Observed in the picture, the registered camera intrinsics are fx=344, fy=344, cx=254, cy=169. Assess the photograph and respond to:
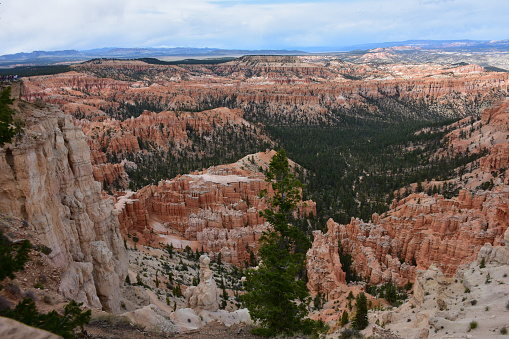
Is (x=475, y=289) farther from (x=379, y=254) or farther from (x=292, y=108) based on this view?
(x=292, y=108)

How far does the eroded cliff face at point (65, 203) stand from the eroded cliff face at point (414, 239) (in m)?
16.7

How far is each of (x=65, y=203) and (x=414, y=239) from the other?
89.3 feet

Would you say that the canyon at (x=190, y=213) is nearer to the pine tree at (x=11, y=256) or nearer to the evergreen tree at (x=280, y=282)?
the pine tree at (x=11, y=256)

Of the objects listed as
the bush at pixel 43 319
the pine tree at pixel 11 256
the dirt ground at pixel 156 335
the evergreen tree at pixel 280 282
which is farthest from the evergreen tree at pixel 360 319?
the pine tree at pixel 11 256

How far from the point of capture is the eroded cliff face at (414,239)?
25266 millimetres

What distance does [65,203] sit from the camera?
492 inches

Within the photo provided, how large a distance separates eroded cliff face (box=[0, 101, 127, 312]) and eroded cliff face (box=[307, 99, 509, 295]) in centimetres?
1667

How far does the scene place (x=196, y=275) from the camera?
23.9 metres

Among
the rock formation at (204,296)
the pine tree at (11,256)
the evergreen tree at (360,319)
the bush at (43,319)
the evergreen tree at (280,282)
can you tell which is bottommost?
the evergreen tree at (360,319)

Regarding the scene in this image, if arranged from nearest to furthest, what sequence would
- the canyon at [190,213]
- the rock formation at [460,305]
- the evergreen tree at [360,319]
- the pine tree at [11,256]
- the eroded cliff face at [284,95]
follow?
the pine tree at [11,256]
the rock formation at [460,305]
the canyon at [190,213]
the evergreen tree at [360,319]
the eroded cliff face at [284,95]

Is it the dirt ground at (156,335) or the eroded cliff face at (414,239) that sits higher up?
the dirt ground at (156,335)

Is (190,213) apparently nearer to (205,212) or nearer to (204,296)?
(205,212)

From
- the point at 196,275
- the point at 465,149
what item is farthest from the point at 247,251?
the point at 465,149

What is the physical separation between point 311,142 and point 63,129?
74.8 meters
